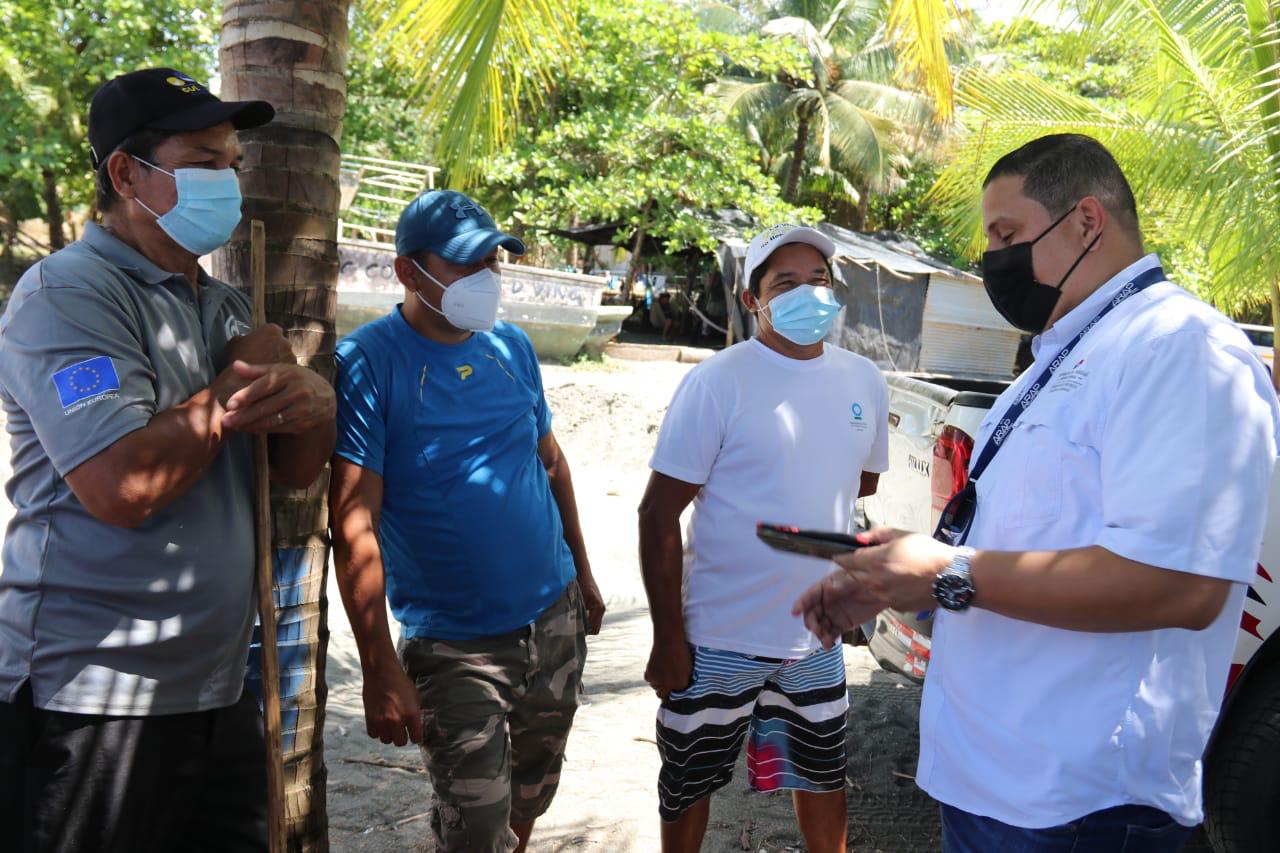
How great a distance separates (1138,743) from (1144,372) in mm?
637

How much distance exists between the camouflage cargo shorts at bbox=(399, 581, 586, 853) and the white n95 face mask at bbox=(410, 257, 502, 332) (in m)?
0.89

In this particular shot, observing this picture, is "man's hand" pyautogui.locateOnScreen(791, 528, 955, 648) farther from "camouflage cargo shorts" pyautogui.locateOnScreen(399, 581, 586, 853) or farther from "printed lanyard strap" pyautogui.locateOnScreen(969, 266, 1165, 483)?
"camouflage cargo shorts" pyautogui.locateOnScreen(399, 581, 586, 853)

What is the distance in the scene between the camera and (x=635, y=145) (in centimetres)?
1892

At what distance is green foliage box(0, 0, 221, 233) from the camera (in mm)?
16078

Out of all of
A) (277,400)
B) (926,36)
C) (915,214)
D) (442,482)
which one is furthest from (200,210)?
(915,214)

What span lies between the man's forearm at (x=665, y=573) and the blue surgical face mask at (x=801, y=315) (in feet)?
2.23

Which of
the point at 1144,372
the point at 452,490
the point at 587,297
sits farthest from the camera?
the point at 587,297

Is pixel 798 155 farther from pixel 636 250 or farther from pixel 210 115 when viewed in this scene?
pixel 210 115

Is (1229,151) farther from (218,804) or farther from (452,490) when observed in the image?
(218,804)

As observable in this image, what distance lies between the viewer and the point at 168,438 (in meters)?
1.93

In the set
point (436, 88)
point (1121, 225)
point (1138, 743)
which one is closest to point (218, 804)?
point (1138, 743)

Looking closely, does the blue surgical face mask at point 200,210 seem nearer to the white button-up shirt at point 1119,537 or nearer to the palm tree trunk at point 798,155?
the white button-up shirt at point 1119,537

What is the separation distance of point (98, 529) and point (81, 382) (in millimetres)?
294

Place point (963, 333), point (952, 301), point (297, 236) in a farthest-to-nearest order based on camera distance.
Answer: point (963, 333) < point (952, 301) < point (297, 236)
